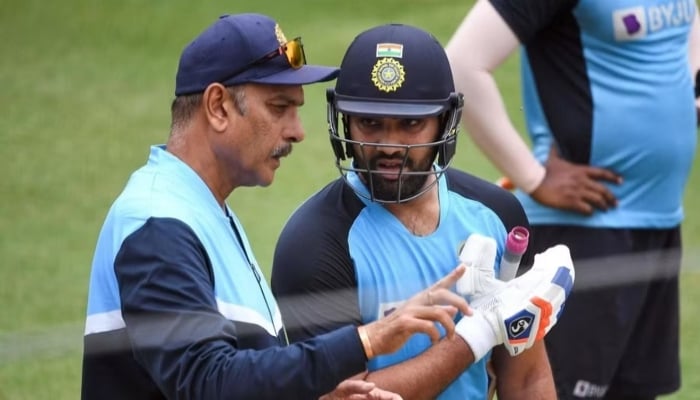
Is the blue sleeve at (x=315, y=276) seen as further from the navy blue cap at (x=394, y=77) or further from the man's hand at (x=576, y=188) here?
the man's hand at (x=576, y=188)

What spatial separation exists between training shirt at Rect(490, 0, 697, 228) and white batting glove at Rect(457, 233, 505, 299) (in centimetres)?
136

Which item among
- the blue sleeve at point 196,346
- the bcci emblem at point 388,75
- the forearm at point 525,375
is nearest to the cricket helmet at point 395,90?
the bcci emblem at point 388,75

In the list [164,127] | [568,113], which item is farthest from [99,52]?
[568,113]

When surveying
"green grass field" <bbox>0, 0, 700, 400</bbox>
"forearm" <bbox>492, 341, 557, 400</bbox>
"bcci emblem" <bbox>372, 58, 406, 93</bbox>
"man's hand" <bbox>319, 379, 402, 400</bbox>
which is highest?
"bcci emblem" <bbox>372, 58, 406, 93</bbox>

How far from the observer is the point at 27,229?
8.24m

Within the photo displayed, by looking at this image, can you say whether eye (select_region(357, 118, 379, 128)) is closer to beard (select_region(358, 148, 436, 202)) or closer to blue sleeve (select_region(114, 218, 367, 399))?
beard (select_region(358, 148, 436, 202))

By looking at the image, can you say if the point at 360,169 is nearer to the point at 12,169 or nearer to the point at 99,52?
the point at 12,169

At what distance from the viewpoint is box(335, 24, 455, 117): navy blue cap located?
3.65m

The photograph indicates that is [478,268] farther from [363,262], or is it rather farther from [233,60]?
[233,60]

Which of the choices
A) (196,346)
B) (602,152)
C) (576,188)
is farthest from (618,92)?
(196,346)

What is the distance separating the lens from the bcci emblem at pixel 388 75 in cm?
365

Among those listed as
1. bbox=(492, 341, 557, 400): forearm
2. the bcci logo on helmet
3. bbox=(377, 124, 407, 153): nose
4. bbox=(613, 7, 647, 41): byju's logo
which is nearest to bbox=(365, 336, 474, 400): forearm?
the bcci logo on helmet

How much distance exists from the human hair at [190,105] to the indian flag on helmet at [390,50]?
19.5 inches

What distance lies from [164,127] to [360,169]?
20.9ft
